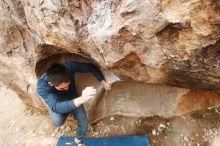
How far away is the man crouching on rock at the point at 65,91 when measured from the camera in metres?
3.28

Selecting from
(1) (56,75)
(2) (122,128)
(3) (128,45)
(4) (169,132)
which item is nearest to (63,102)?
(1) (56,75)

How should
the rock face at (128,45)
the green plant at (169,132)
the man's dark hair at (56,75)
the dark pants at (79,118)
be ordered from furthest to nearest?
the green plant at (169,132) → the dark pants at (79,118) → the man's dark hair at (56,75) → the rock face at (128,45)

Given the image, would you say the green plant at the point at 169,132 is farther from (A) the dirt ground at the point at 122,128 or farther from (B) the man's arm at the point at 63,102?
(B) the man's arm at the point at 63,102

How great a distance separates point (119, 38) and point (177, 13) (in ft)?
1.94

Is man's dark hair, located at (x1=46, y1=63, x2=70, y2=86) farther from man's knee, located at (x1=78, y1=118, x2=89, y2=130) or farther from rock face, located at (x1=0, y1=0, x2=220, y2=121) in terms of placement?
man's knee, located at (x1=78, y1=118, x2=89, y2=130)

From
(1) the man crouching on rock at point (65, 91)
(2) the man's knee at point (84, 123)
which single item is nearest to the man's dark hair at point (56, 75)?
(1) the man crouching on rock at point (65, 91)

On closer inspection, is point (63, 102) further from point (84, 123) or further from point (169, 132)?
point (169, 132)

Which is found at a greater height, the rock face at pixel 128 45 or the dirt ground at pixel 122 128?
the rock face at pixel 128 45

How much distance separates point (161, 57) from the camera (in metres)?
2.83

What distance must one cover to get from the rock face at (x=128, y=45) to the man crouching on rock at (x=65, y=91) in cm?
21

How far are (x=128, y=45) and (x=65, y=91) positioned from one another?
1205 millimetres

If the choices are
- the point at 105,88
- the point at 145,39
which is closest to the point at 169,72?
the point at 145,39

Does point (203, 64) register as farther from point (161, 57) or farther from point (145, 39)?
point (145, 39)

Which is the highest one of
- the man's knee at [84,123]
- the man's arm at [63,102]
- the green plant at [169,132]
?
the man's arm at [63,102]
